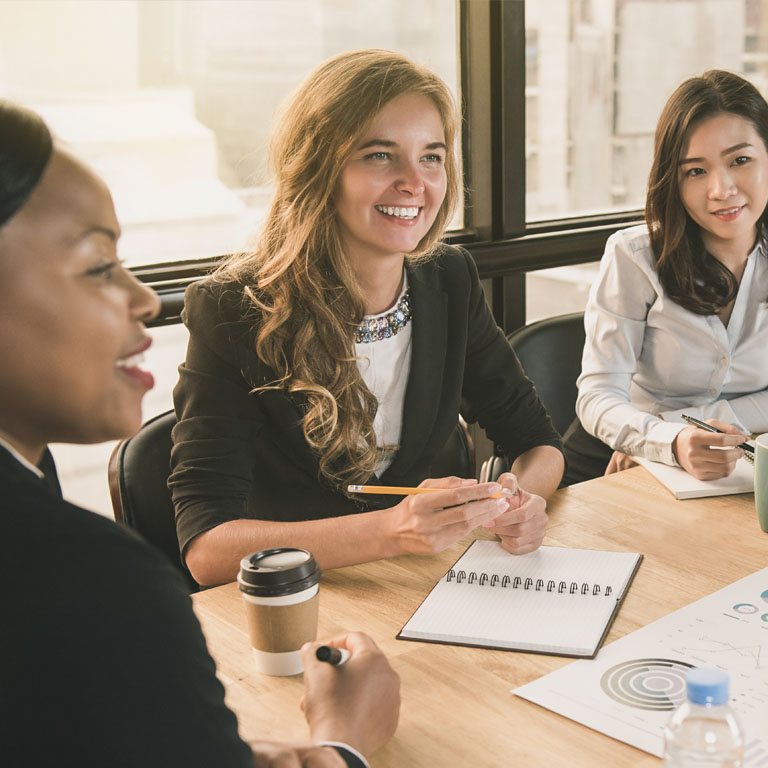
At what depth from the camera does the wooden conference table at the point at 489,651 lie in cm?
94

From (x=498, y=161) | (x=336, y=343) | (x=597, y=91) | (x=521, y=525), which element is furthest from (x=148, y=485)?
(x=597, y=91)

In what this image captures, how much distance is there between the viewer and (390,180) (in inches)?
66.8

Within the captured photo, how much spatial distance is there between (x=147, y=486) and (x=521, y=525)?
2.13 ft

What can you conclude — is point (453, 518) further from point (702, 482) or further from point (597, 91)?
point (597, 91)

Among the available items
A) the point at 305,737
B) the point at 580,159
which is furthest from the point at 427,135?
the point at 580,159

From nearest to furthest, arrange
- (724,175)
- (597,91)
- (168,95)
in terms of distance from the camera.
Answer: (724,175) < (168,95) < (597,91)

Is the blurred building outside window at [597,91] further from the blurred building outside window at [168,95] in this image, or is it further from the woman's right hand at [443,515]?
the woman's right hand at [443,515]

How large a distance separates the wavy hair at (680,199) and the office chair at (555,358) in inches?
10.3

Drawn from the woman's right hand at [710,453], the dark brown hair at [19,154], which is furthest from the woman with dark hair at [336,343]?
the dark brown hair at [19,154]

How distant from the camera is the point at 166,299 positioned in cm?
225

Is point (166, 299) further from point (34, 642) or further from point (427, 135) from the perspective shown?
point (34, 642)

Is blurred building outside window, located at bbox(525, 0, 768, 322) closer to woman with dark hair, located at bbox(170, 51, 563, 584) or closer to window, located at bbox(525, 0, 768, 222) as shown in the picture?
window, located at bbox(525, 0, 768, 222)

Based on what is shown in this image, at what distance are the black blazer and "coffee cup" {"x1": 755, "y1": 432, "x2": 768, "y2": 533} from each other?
46cm

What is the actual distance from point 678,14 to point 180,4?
6.22ft
